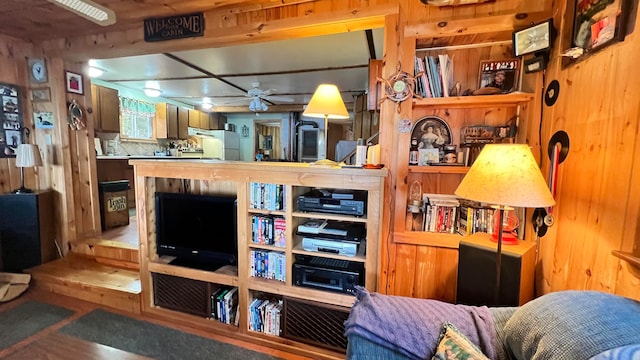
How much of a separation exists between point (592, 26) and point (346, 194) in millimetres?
1416

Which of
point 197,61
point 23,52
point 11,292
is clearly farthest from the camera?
point 197,61

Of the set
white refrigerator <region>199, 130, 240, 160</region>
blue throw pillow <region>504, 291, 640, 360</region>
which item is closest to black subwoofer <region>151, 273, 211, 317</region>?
blue throw pillow <region>504, 291, 640, 360</region>

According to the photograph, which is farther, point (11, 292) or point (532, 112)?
point (11, 292)

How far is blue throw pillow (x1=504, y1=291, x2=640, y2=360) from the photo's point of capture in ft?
2.19

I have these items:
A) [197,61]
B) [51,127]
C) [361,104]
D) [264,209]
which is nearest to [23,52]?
[51,127]

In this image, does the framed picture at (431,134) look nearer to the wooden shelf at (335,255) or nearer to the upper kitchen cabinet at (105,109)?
the wooden shelf at (335,255)

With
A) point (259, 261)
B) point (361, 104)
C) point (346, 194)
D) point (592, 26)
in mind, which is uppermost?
point (361, 104)

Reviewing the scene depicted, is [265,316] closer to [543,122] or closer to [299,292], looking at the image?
[299,292]

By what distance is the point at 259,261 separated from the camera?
2.03m

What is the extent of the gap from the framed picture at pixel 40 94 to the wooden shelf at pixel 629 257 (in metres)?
4.35

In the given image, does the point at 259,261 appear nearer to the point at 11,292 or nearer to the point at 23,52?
the point at 11,292

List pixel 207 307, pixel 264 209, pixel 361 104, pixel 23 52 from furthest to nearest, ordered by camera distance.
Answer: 1. pixel 361 104
2. pixel 23 52
3. pixel 207 307
4. pixel 264 209

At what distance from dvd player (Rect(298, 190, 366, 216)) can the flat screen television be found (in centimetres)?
57

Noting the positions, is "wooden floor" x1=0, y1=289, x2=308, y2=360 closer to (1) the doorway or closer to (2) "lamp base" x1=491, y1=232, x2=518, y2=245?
(2) "lamp base" x1=491, y1=232, x2=518, y2=245
